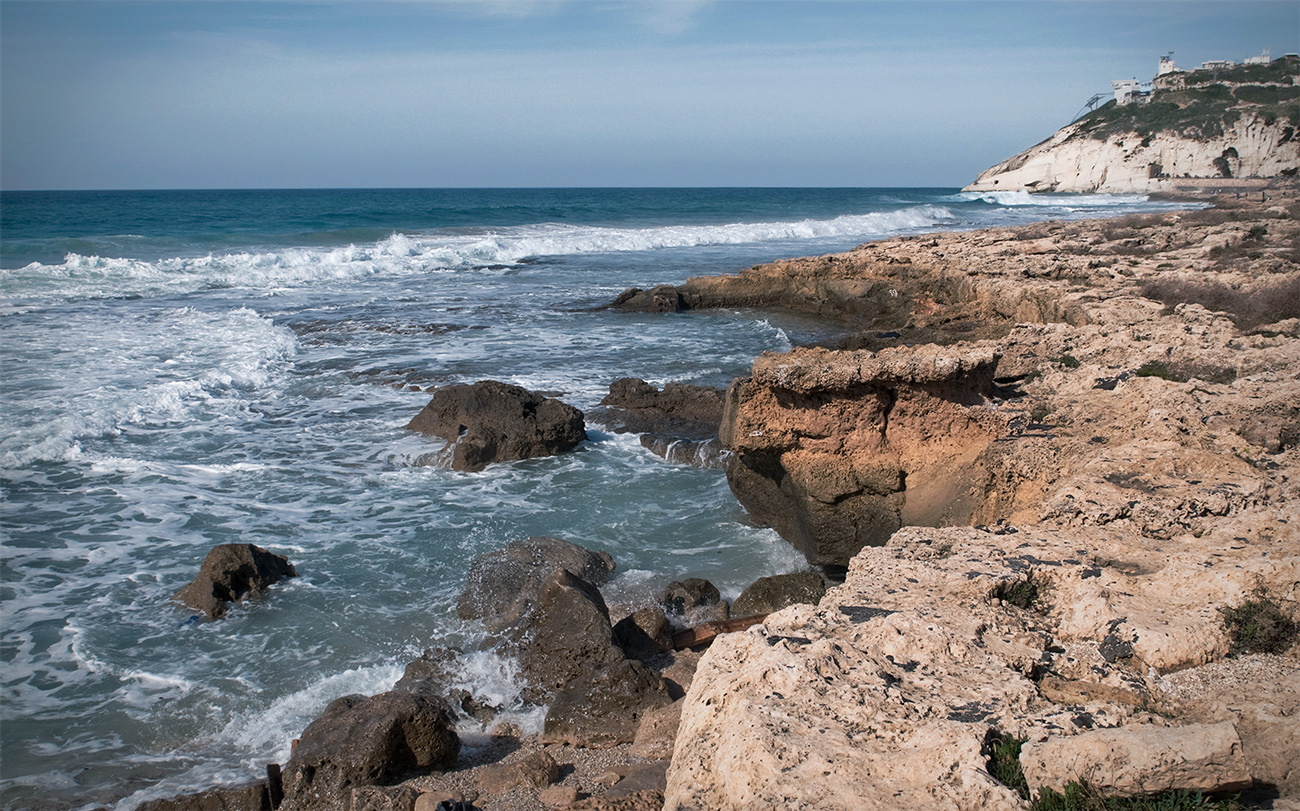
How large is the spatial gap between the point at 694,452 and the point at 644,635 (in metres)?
4.44

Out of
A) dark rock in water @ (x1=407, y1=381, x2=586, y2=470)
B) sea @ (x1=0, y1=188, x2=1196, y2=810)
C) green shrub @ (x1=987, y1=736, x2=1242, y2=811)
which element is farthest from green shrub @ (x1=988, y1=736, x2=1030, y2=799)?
dark rock in water @ (x1=407, y1=381, x2=586, y2=470)

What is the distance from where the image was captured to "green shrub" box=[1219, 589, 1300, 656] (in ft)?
11.5

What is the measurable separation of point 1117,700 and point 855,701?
106 centimetres

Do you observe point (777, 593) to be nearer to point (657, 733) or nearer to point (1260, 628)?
point (657, 733)

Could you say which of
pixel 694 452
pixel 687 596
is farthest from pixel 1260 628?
pixel 694 452

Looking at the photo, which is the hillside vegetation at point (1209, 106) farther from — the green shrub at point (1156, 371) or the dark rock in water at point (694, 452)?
the dark rock in water at point (694, 452)

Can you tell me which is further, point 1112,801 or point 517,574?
point 517,574

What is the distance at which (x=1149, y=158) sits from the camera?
244ft

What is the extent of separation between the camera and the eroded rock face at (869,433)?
6469mm

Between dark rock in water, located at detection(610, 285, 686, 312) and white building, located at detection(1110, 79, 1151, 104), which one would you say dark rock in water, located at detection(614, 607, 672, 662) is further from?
white building, located at detection(1110, 79, 1151, 104)

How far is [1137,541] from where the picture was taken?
177 inches

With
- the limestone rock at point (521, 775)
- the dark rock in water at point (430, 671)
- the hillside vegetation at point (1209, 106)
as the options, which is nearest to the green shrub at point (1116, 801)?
the limestone rock at point (521, 775)

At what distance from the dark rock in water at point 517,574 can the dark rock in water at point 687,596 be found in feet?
2.34

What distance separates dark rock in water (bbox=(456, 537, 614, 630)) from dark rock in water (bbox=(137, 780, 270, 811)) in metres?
2.17
